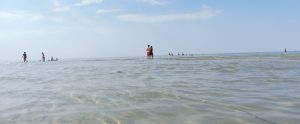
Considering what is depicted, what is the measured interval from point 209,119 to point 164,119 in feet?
2.02

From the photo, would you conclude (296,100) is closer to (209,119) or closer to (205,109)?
(205,109)

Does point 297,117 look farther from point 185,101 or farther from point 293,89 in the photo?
point 293,89

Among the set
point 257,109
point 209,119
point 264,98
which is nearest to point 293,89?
point 264,98

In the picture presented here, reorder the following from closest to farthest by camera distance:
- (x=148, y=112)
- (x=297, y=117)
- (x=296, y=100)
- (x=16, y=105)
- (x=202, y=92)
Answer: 1. (x=297, y=117)
2. (x=148, y=112)
3. (x=296, y=100)
4. (x=16, y=105)
5. (x=202, y=92)

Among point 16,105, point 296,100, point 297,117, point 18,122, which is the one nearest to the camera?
point 297,117

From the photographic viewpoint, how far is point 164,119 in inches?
203

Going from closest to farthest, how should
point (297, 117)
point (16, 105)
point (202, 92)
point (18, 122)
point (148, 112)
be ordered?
point (297, 117) → point (18, 122) → point (148, 112) → point (16, 105) → point (202, 92)

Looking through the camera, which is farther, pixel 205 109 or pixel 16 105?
pixel 16 105

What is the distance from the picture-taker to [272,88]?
8.31 m

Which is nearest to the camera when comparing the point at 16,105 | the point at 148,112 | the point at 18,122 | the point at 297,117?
the point at 297,117

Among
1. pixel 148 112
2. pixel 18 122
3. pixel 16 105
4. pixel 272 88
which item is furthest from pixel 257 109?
pixel 16 105

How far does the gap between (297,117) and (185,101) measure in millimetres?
2169

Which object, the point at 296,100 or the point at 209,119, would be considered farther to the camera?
the point at 296,100

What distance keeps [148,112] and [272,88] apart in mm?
3790
